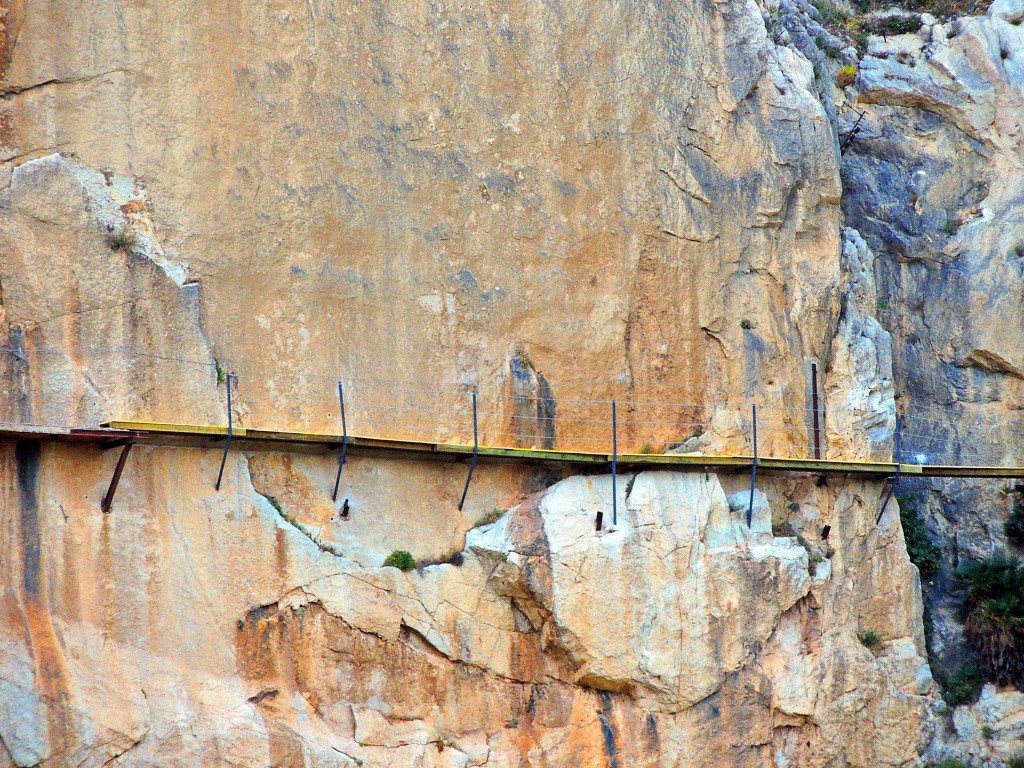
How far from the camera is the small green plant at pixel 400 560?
16.3 meters

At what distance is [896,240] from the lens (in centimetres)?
2150

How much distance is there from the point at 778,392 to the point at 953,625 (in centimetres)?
456

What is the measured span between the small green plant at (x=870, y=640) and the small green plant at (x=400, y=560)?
6.52 m

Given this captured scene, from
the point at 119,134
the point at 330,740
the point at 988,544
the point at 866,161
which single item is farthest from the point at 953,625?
the point at 119,134

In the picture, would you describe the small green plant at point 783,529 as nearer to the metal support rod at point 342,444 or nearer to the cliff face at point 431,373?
the cliff face at point 431,373

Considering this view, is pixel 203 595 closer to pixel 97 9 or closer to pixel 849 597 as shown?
pixel 97 9

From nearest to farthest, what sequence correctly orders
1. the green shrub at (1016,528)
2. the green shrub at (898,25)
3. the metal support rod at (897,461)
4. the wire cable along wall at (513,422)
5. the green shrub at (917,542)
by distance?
1. the wire cable along wall at (513,422)
2. the metal support rod at (897,461)
3. the green shrub at (917,542)
4. the green shrub at (1016,528)
5. the green shrub at (898,25)

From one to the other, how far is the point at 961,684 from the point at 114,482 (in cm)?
1217

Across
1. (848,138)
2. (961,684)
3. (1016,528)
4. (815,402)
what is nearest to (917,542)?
(1016,528)

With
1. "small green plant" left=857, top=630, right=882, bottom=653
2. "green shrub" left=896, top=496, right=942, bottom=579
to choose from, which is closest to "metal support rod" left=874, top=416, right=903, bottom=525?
"green shrub" left=896, top=496, right=942, bottom=579

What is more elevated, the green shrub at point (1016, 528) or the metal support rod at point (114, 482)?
the metal support rod at point (114, 482)

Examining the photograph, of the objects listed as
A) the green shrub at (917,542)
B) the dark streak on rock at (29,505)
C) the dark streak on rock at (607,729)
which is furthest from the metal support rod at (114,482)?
the green shrub at (917,542)

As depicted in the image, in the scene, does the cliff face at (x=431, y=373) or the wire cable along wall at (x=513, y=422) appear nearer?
the cliff face at (x=431, y=373)

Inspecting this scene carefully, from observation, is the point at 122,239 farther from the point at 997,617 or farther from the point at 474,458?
the point at 997,617
